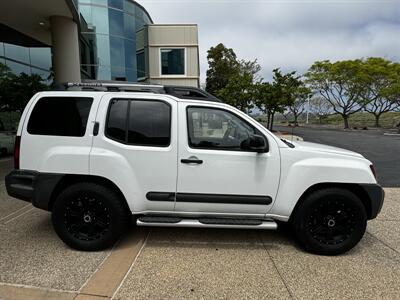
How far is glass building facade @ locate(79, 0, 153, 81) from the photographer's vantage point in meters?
19.2

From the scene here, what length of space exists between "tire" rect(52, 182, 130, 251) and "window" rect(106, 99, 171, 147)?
2.39 feet

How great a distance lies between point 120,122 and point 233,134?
1.45 m

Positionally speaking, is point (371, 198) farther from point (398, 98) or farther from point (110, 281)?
point (398, 98)

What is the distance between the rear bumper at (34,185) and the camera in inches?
143

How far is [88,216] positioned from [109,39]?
19289 mm

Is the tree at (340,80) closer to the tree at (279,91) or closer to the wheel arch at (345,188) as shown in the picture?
the tree at (279,91)

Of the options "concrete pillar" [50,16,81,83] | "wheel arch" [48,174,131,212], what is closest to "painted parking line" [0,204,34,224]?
"wheel arch" [48,174,131,212]

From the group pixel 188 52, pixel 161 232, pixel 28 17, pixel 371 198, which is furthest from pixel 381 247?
pixel 188 52

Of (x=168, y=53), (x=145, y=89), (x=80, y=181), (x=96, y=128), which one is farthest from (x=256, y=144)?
(x=168, y=53)

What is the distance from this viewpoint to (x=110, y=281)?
3.02m

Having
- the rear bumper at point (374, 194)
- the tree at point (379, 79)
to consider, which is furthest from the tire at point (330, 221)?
the tree at point (379, 79)

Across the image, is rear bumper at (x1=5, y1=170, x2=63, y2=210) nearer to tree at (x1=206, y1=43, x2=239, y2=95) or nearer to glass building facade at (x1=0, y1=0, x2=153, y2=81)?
glass building facade at (x1=0, y1=0, x2=153, y2=81)

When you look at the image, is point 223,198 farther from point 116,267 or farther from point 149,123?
point 116,267

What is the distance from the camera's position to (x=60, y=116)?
12.1 ft
